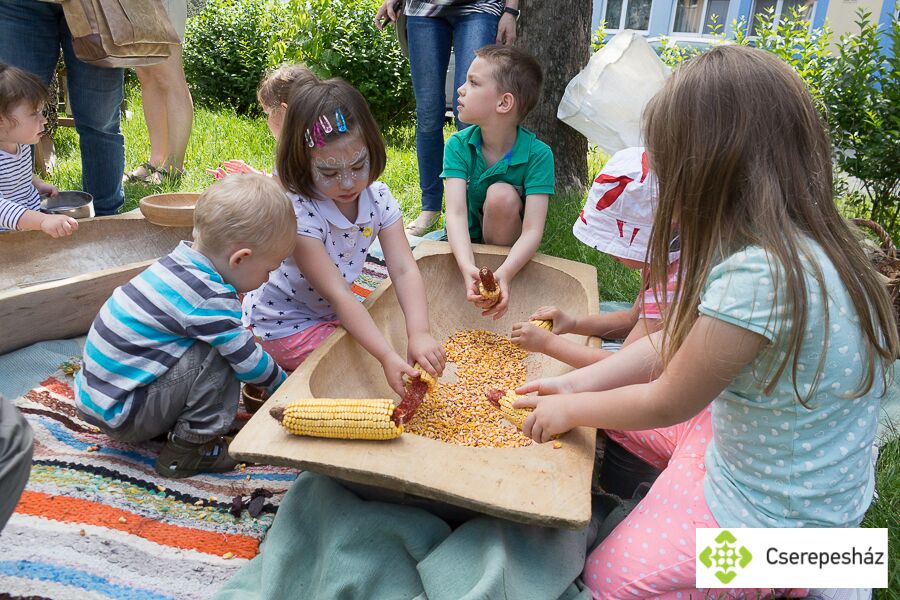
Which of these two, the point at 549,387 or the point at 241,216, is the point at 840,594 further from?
the point at 241,216

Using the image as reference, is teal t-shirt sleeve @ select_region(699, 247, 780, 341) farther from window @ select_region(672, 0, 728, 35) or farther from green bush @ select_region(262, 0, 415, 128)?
window @ select_region(672, 0, 728, 35)

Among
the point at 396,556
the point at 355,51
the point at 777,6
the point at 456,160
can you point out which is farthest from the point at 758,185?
the point at 777,6

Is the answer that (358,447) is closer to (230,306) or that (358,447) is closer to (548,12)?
(230,306)

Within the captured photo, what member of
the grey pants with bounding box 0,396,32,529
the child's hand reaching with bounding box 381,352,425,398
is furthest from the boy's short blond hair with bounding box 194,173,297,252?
the grey pants with bounding box 0,396,32,529

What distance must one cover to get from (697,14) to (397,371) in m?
13.2

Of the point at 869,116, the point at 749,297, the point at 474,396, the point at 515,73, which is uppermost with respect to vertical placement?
the point at 749,297

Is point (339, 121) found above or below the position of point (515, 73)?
above

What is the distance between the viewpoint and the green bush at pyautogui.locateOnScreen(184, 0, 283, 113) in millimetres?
9172

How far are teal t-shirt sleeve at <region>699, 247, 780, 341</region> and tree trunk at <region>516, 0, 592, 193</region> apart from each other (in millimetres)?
3715

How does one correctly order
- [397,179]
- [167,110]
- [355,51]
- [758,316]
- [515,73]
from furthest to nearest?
[355,51] → [397,179] → [167,110] → [515,73] → [758,316]

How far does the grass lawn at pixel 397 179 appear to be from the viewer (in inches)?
81.9

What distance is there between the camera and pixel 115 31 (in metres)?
3.51

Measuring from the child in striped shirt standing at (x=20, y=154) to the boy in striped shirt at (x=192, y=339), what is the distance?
1225 millimetres

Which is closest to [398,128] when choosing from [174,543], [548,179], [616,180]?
[548,179]
